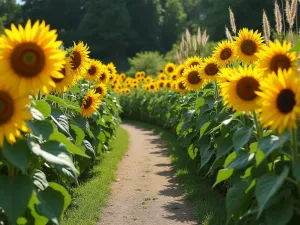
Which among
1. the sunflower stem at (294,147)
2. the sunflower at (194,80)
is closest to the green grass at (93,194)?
the sunflower at (194,80)

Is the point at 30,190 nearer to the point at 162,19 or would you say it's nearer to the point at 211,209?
the point at 211,209

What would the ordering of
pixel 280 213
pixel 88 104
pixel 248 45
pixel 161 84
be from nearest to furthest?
pixel 280 213, pixel 248 45, pixel 88 104, pixel 161 84

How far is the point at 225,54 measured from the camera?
6152 millimetres

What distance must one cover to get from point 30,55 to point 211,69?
13.1 ft

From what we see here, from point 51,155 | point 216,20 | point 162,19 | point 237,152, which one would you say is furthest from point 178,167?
point 162,19

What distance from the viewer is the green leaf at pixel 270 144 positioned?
2867 millimetres

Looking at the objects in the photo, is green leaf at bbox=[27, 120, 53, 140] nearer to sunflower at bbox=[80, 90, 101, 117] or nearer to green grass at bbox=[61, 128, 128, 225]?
green grass at bbox=[61, 128, 128, 225]

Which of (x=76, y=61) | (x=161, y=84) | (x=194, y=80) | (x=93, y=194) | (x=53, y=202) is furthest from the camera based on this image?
(x=161, y=84)

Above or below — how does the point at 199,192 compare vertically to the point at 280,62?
below

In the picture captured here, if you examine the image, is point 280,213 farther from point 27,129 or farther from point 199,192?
point 199,192

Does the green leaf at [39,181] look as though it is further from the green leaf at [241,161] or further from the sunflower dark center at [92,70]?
the sunflower dark center at [92,70]

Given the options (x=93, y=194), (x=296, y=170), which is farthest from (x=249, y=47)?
(x=93, y=194)

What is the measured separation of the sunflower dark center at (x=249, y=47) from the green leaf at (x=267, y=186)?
8.55 ft

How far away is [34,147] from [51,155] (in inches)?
4.8
